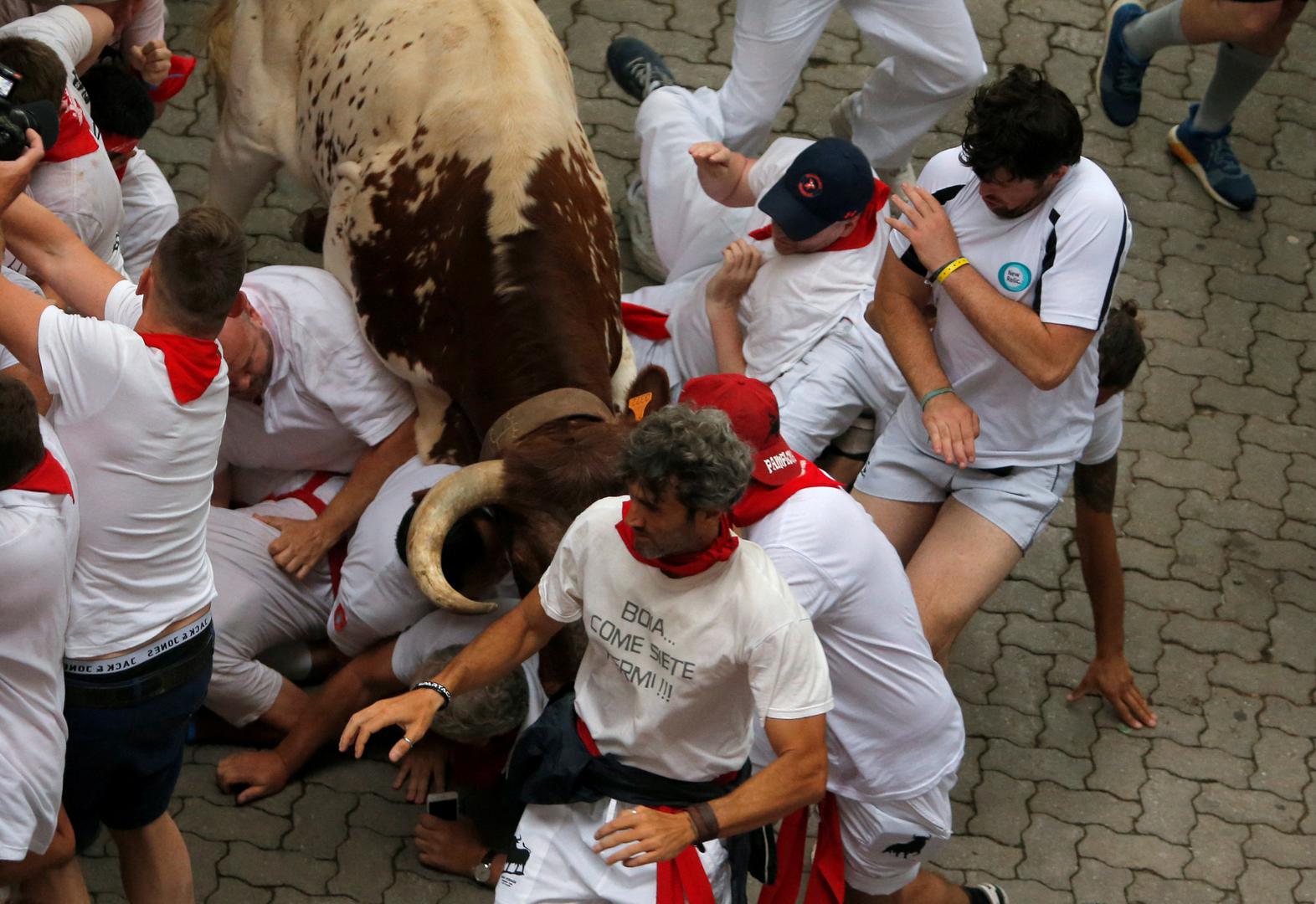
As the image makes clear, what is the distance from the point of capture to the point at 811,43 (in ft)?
20.2

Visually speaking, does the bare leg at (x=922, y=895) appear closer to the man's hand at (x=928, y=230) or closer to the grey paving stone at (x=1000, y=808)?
the grey paving stone at (x=1000, y=808)

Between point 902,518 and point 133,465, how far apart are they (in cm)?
225

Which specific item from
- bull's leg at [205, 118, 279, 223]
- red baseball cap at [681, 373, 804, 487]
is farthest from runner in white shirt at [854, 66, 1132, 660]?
bull's leg at [205, 118, 279, 223]

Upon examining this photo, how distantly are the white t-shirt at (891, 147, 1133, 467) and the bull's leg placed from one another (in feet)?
8.15

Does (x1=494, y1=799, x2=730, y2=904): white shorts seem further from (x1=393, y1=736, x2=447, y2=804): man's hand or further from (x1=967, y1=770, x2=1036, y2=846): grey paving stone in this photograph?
(x1=967, y1=770, x2=1036, y2=846): grey paving stone

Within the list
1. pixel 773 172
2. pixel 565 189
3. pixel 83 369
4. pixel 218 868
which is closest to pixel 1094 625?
pixel 773 172

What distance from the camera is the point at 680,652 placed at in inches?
129

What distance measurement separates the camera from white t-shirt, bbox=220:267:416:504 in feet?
15.8

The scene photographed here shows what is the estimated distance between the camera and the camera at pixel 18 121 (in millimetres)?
3627

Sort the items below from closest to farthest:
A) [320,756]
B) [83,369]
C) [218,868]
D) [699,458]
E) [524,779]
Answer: [699,458] < [83,369] < [524,779] < [218,868] < [320,756]

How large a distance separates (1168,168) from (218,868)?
5.22 meters

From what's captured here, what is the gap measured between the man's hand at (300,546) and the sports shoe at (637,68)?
2682 mm

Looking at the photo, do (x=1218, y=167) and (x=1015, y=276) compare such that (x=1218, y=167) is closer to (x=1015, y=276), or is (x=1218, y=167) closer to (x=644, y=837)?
(x=1015, y=276)

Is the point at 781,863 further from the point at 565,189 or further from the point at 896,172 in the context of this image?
the point at 896,172
